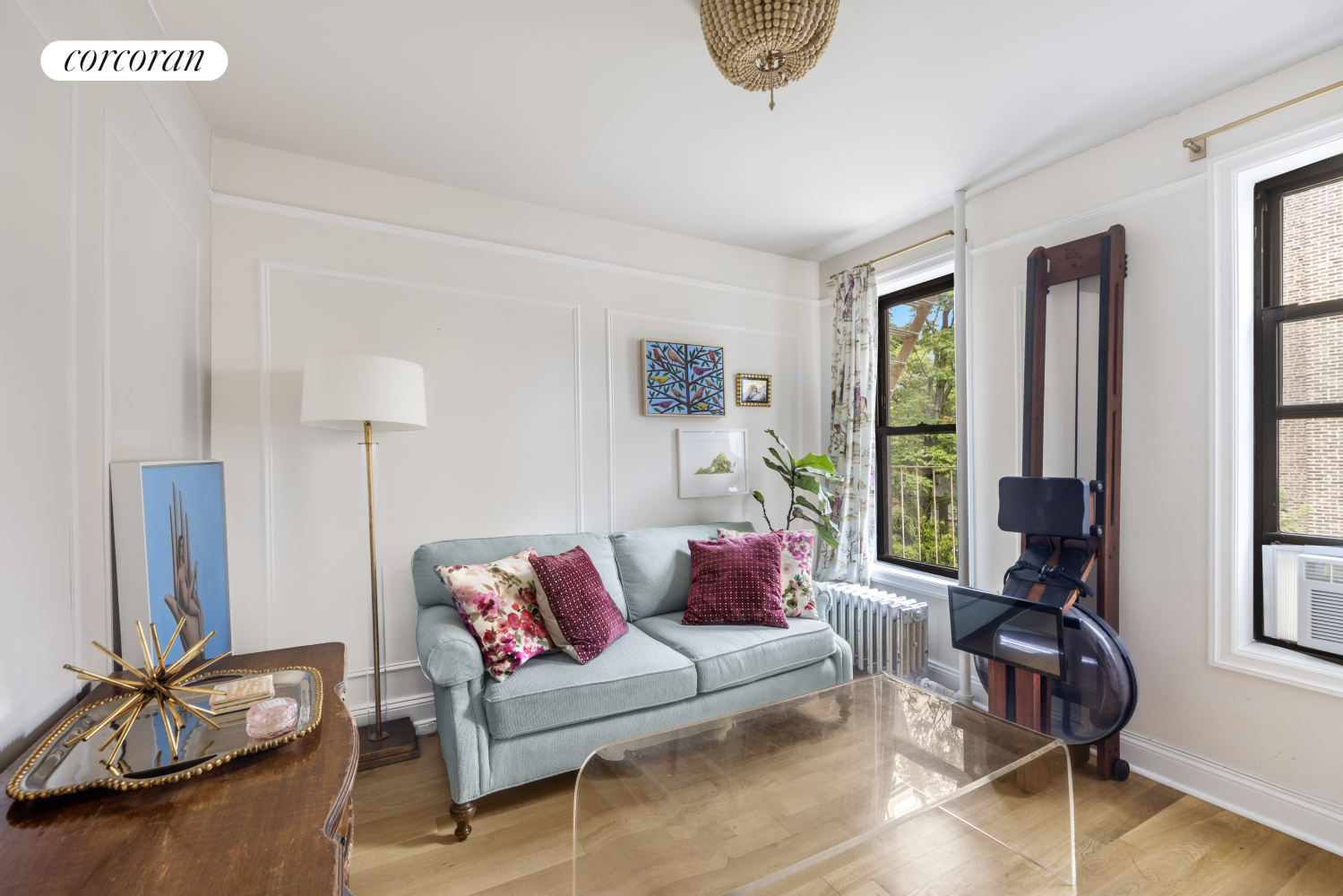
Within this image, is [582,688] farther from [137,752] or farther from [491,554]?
[137,752]

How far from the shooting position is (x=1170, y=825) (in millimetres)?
2070

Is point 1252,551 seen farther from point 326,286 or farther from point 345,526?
point 326,286

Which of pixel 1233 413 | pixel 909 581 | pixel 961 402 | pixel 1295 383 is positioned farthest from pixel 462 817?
pixel 1295 383

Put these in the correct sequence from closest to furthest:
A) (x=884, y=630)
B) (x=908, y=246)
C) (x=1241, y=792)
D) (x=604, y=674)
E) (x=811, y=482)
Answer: (x=1241, y=792) < (x=604, y=674) < (x=884, y=630) < (x=908, y=246) < (x=811, y=482)

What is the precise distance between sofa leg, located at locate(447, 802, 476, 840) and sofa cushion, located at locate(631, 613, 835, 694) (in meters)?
0.53

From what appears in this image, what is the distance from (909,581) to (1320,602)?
66.5 inches

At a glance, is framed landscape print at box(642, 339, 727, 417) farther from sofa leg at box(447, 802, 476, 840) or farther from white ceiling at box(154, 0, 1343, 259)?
sofa leg at box(447, 802, 476, 840)

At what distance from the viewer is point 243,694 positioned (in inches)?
52.1

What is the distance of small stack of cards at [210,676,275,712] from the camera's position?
1279mm

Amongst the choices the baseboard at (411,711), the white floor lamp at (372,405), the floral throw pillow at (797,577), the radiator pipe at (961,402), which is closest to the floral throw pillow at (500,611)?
the white floor lamp at (372,405)

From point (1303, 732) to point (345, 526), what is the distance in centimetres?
374

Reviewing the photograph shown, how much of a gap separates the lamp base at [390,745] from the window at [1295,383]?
338 centimetres

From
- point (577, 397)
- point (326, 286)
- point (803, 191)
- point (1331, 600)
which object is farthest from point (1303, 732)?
point (326, 286)

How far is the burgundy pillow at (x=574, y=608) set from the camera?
7.81 feet
